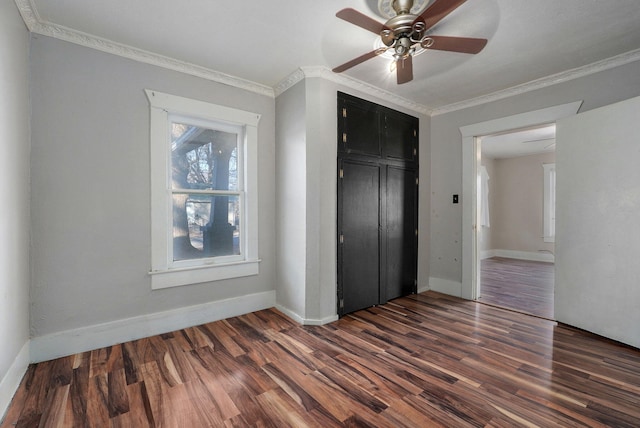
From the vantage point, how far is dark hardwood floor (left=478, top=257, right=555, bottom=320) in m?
3.49

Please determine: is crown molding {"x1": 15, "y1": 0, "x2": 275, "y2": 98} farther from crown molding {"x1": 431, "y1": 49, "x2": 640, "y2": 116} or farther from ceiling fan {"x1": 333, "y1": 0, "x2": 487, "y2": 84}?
crown molding {"x1": 431, "y1": 49, "x2": 640, "y2": 116}

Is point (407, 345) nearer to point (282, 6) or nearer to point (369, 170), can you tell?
point (369, 170)

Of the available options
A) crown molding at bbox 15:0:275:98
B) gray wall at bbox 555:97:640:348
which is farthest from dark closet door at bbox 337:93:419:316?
A: gray wall at bbox 555:97:640:348

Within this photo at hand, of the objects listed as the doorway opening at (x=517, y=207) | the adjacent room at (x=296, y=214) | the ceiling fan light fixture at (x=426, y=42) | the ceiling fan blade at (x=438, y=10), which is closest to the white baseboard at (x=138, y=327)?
the adjacent room at (x=296, y=214)

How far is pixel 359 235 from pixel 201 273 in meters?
1.75

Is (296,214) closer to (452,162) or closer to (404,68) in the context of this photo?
(404,68)

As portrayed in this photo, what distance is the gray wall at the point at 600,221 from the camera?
8.07ft

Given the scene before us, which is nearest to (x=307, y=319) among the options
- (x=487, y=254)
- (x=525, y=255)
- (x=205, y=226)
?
(x=205, y=226)

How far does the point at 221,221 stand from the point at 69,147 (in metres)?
1.41

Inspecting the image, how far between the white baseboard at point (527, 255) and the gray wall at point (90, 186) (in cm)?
742

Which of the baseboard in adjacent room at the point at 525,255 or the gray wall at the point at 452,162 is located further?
the baseboard in adjacent room at the point at 525,255

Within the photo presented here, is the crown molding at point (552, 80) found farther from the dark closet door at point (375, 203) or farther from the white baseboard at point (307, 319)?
the white baseboard at point (307, 319)

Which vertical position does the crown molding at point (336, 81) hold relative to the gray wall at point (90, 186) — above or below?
above

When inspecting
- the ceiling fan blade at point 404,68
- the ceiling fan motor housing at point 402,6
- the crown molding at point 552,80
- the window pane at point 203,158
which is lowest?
the window pane at point 203,158
